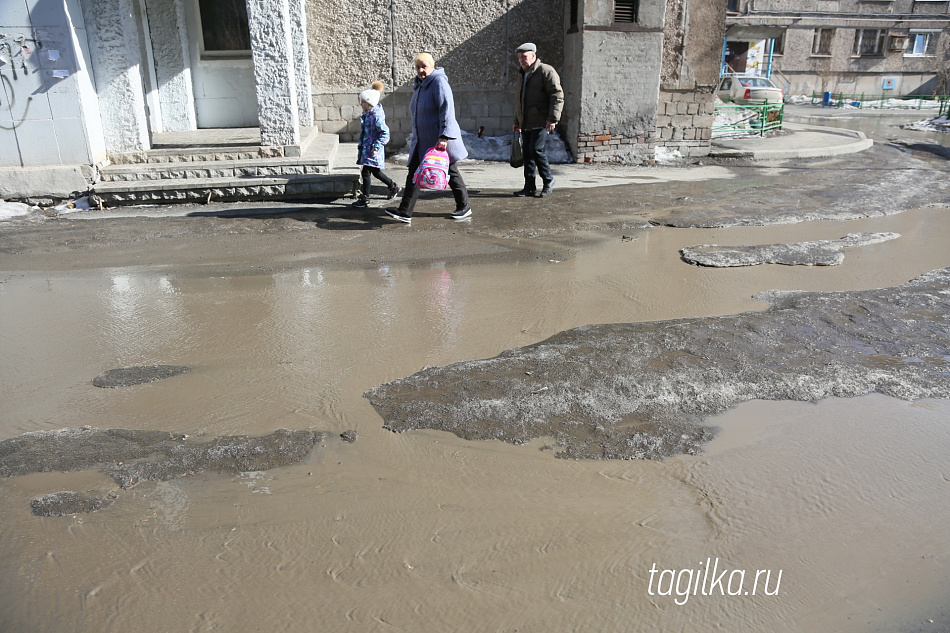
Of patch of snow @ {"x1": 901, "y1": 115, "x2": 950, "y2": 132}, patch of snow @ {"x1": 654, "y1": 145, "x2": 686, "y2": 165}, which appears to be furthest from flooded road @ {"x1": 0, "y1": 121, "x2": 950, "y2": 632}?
patch of snow @ {"x1": 901, "y1": 115, "x2": 950, "y2": 132}

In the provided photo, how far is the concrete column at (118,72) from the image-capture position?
796 cm

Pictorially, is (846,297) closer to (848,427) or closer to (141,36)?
(848,427)

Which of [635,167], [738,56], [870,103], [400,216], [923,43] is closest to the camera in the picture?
[400,216]

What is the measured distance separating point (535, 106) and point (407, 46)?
436 centimetres

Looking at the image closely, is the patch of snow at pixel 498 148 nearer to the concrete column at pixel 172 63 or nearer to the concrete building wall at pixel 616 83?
the concrete building wall at pixel 616 83

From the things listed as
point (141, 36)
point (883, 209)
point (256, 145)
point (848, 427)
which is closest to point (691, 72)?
point (883, 209)

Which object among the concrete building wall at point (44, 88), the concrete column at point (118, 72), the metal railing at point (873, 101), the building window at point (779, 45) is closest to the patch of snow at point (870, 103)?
the metal railing at point (873, 101)

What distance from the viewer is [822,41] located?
33781 mm

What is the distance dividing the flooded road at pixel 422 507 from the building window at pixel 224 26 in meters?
7.63

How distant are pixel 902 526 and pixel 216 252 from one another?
5.48 metres

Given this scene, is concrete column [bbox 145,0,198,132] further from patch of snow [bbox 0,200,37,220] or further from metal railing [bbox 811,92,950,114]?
metal railing [bbox 811,92,950,114]

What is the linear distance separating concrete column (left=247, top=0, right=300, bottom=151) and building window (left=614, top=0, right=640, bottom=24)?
5.11 meters

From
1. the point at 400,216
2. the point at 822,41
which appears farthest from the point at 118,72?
the point at 822,41

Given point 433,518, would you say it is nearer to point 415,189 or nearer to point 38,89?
point 415,189
